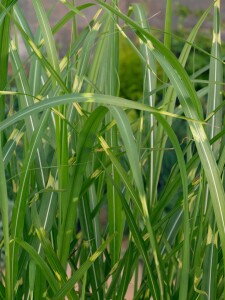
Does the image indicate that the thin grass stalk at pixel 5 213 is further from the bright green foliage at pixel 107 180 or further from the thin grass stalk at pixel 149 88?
the thin grass stalk at pixel 149 88

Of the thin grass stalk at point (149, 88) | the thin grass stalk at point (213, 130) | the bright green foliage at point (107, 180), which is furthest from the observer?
the thin grass stalk at point (149, 88)

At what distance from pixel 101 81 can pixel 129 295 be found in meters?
2.33

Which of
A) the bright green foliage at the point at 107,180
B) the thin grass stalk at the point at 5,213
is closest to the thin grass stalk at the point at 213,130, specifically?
the bright green foliage at the point at 107,180

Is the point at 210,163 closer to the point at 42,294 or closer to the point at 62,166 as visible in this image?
the point at 62,166

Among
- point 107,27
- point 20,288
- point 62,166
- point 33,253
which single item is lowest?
point 20,288

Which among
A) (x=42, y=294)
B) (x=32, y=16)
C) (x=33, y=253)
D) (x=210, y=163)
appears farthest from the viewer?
(x=32, y=16)

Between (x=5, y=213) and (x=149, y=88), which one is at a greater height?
(x=149, y=88)

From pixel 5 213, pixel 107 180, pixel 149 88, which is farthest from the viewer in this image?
pixel 149 88

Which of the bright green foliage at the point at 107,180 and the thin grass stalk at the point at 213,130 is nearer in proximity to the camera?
the bright green foliage at the point at 107,180

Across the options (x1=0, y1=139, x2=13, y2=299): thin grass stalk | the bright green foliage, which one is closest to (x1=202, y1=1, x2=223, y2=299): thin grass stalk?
the bright green foliage

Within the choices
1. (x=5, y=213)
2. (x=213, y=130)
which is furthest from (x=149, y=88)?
(x=5, y=213)

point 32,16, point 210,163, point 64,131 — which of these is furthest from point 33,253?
point 32,16

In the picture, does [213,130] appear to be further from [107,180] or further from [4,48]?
[4,48]

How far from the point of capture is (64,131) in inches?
40.1
